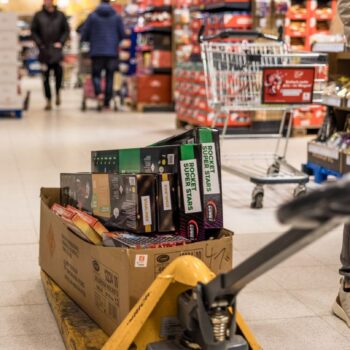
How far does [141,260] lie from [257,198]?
100 inches

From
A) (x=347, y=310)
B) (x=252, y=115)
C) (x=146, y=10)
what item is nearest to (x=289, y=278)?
(x=347, y=310)

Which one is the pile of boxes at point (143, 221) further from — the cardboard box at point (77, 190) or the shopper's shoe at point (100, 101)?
the shopper's shoe at point (100, 101)

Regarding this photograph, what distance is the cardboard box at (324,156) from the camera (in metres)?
5.32

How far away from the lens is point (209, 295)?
1828 millimetres

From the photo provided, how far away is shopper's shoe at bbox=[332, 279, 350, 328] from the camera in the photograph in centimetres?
272

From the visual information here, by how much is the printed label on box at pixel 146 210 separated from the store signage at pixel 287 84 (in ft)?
8.37

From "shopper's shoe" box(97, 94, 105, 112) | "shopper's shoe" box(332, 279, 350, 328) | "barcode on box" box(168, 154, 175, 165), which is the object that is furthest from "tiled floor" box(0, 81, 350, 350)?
"shopper's shoe" box(97, 94, 105, 112)

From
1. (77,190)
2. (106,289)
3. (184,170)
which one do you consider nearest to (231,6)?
(77,190)

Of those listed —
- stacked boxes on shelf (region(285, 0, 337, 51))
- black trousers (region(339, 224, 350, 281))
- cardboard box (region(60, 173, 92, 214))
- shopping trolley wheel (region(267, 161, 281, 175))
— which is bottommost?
shopping trolley wheel (region(267, 161, 281, 175))

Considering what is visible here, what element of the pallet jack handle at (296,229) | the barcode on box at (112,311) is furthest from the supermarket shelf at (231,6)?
the pallet jack handle at (296,229)

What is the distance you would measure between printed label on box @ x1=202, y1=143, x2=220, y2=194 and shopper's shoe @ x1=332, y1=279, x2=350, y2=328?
2.07 feet

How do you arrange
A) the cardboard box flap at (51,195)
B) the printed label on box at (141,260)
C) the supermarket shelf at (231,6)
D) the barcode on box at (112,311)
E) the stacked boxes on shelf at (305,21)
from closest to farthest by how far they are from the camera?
the printed label on box at (141,260), the barcode on box at (112,311), the cardboard box flap at (51,195), the supermarket shelf at (231,6), the stacked boxes on shelf at (305,21)

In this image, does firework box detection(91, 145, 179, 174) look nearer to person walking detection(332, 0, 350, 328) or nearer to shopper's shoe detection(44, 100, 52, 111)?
person walking detection(332, 0, 350, 328)

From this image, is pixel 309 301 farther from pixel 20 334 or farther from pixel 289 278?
pixel 20 334
